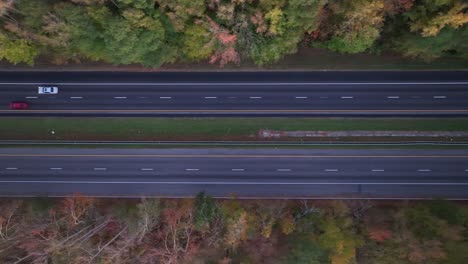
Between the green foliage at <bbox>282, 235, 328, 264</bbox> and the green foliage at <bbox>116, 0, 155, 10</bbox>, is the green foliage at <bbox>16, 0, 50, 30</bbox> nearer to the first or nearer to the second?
the green foliage at <bbox>116, 0, 155, 10</bbox>

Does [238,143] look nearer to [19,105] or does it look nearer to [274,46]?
[274,46]

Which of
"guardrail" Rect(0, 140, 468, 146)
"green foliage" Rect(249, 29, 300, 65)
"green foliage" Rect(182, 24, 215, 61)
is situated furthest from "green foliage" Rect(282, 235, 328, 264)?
"green foliage" Rect(182, 24, 215, 61)

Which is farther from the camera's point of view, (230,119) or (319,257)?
(230,119)

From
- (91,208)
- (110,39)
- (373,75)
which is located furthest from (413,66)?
(91,208)

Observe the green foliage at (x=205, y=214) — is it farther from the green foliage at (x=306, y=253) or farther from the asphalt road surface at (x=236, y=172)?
the green foliage at (x=306, y=253)

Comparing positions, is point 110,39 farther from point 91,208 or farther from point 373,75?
point 373,75

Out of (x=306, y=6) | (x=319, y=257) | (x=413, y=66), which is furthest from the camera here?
(x=413, y=66)

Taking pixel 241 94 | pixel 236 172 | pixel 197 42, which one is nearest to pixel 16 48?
pixel 197 42
